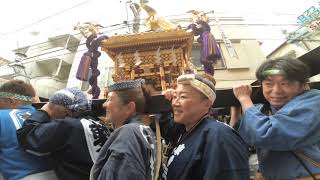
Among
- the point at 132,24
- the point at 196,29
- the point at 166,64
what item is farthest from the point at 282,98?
the point at 132,24

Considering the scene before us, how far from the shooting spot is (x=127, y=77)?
19.7 feet

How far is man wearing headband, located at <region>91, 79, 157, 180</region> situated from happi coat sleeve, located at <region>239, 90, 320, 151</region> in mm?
693

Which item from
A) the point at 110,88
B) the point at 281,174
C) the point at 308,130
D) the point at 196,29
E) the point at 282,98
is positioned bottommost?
the point at 281,174

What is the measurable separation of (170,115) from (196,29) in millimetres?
4391

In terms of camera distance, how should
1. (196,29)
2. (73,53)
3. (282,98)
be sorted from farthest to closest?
(73,53), (196,29), (282,98)

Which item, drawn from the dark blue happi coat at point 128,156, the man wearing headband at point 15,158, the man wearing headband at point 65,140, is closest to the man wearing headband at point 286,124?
the dark blue happi coat at point 128,156

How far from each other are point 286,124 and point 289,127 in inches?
1.0

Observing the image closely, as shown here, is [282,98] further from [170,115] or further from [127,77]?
[127,77]

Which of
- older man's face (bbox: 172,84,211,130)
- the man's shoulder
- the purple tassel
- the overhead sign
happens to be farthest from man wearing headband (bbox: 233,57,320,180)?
the overhead sign

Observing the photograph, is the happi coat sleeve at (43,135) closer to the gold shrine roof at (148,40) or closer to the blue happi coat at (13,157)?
the blue happi coat at (13,157)

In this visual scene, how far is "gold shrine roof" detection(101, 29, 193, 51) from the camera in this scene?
5.73 metres

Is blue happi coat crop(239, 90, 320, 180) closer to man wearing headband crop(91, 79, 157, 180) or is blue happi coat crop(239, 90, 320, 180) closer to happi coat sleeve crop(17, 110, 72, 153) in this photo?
man wearing headband crop(91, 79, 157, 180)

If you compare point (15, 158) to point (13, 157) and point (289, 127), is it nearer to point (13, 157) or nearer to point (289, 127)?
point (13, 157)

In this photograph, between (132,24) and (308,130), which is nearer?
(308,130)
